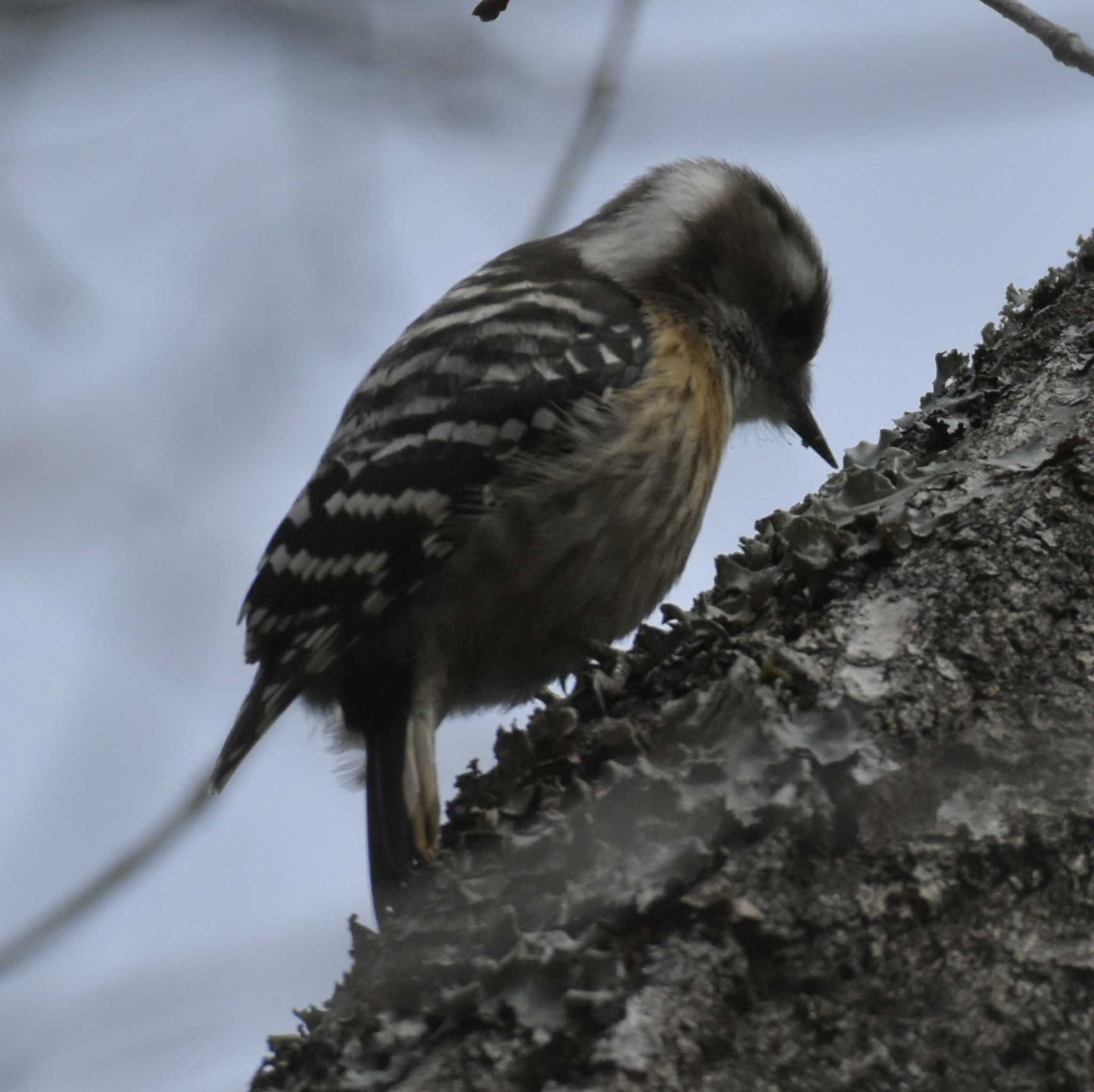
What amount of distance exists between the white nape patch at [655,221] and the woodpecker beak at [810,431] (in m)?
0.64

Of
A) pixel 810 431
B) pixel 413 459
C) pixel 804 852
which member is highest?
pixel 810 431

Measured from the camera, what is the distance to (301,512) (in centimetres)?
328

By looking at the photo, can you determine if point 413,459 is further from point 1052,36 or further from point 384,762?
point 1052,36

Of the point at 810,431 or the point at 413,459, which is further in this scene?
the point at 810,431

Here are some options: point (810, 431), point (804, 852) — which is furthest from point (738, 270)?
point (804, 852)

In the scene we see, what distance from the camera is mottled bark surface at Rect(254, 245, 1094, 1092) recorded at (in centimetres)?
150

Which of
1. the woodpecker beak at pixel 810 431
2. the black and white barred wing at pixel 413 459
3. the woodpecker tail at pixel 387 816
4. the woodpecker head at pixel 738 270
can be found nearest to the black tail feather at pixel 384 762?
the woodpecker tail at pixel 387 816

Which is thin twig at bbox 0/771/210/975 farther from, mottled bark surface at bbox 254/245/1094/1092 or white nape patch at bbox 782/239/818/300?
white nape patch at bbox 782/239/818/300

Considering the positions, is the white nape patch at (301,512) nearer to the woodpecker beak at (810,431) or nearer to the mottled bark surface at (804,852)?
the mottled bark surface at (804,852)

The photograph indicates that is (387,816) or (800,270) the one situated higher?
(800,270)

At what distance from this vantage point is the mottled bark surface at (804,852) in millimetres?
1501

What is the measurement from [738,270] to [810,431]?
55cm

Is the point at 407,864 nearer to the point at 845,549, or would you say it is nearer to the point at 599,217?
the point at 845,549

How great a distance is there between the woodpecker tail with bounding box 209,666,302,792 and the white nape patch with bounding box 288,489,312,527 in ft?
1.31
